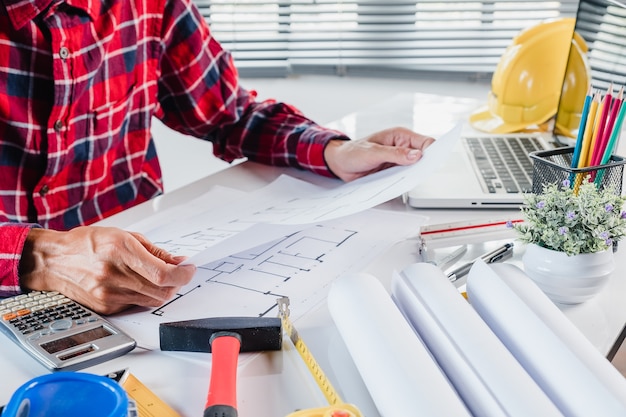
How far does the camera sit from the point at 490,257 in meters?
0.79

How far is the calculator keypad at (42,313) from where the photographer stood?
2.10ft

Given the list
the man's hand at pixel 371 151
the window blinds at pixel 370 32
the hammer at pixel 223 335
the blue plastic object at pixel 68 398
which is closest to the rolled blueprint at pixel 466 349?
the hammer at pixel 223 335

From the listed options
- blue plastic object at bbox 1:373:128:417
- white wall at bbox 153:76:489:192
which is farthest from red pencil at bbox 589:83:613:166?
white wall at bbox 153:76:489:192

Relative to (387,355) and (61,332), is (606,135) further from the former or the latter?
(61,332)

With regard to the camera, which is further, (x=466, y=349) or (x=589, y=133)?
(x=589, y=133)

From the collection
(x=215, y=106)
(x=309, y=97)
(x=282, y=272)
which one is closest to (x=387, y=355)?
(x=282, y=272)

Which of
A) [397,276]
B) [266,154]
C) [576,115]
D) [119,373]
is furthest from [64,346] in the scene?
[576,115]

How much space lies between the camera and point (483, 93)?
1758 millimetres

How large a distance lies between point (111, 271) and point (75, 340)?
0.08 m

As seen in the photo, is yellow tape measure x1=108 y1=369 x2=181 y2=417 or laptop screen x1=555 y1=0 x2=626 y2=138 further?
laptop screen x1=555 y1=0 x2=626 y2=138

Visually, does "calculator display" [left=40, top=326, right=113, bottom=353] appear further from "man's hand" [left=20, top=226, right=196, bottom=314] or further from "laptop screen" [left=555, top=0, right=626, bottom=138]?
"laptop screen" [left=555, top=0, right=626, bottom=138]

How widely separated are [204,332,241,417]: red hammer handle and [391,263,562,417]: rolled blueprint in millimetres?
148

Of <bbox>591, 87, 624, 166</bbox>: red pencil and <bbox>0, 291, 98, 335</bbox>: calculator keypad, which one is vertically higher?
<bbox>591, 87, 624, 166</bbox>: red pencil

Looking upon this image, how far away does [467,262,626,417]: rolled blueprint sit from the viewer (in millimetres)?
469
